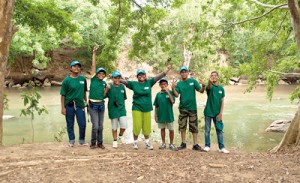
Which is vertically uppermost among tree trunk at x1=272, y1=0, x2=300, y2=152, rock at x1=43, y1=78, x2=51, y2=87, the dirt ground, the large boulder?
rock at x1=43, y1=78, x2=51, y2=87

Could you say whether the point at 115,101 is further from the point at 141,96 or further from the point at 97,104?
the point at 141,96

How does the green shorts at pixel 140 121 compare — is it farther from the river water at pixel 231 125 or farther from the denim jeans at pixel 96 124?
the river water at pixel 231 125

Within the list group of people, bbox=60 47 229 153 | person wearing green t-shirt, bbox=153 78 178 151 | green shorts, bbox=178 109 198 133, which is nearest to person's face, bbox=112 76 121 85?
group of people, bbox=60 47 229 153

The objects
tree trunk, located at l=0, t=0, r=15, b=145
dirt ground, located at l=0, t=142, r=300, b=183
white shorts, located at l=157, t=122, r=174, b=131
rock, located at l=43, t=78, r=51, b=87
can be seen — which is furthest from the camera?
rock, located at l=43, t=78, r=51, b=87

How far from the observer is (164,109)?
6.78 m

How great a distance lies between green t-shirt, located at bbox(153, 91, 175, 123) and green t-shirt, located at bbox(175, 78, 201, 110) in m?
0.25

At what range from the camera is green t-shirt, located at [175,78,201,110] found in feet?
21.7

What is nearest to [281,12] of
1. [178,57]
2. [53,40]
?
[53,40]

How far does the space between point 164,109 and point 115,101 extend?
1.00 meters

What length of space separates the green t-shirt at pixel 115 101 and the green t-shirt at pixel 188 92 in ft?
3.68

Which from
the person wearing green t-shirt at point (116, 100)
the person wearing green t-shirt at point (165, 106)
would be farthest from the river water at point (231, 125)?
the person wearing green t-shirt at point (116, 100)

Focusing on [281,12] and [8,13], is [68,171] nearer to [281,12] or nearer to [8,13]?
[8,13]

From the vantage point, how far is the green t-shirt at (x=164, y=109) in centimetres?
677

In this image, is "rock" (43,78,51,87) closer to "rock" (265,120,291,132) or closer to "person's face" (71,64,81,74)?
"rock" (265,120,291,132)
